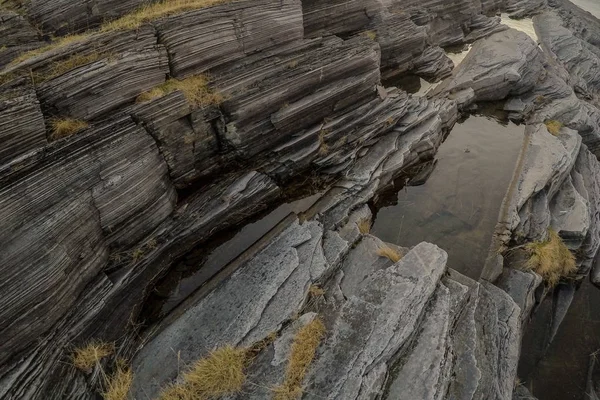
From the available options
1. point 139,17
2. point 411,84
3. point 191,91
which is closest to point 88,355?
point 191,91

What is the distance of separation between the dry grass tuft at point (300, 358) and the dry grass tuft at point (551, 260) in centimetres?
901

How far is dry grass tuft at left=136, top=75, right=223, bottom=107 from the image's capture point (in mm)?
13742

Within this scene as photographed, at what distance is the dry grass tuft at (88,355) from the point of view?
10367 mm

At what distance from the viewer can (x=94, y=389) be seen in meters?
10.4

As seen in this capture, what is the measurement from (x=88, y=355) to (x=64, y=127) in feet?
21.1

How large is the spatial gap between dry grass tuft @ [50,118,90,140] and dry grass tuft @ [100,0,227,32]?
3909mm

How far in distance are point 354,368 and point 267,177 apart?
8609 millimetres

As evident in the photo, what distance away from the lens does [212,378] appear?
9.84 meters

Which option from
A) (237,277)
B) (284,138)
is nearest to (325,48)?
(284,138)

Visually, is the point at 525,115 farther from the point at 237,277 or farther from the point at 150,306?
the point at 150,306

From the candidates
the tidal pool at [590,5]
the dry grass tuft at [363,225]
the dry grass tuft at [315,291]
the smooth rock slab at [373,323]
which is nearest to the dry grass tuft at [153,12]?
the dry grass tuft at [363,225]

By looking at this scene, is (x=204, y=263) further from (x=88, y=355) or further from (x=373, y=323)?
(x=373, y=323)

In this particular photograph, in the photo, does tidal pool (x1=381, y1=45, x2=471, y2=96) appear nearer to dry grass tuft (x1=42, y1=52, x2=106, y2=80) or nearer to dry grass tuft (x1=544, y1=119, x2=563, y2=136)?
dry grass tuft (x1=544, y1=119, x2=563, y2=136)

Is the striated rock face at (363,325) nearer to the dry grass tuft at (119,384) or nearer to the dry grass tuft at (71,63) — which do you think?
the dry grass tuft at (119,384)
